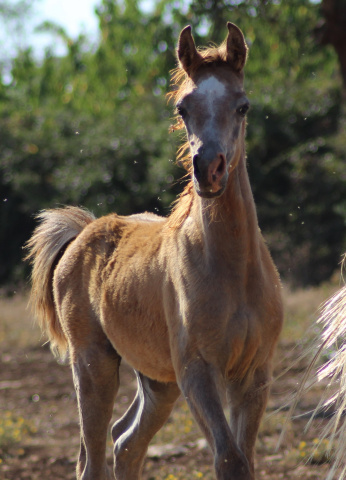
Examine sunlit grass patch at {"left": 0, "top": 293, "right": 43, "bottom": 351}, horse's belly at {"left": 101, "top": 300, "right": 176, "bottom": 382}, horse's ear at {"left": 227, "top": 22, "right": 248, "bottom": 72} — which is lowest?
sunlit grass patch at {"left": 0, "top": 293, "right": 43, "bottom": 351}

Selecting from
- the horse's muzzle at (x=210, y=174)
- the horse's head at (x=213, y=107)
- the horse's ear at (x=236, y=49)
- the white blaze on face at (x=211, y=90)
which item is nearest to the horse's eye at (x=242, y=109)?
the horse's head at (x=213, y=107)

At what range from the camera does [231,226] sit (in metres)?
3.46

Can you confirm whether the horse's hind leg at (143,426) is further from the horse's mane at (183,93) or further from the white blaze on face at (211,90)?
the white blaze on face at (211,90)

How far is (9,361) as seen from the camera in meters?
9.83

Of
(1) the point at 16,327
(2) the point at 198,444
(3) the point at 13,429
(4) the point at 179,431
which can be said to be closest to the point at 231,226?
(2) the point at 198,444

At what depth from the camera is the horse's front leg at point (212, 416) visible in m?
3.12

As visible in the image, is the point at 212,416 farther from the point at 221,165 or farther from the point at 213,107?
the point at 213,107

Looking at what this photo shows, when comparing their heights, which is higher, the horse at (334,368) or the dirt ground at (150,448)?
the horse at (334,368)

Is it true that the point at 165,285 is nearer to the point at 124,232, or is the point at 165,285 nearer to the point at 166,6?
the point at 124,232

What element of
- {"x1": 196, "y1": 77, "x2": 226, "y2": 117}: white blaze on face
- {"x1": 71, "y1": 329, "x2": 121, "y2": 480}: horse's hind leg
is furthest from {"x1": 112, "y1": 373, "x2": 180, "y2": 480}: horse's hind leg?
{"x1": 196, "y1": 77, "x2": 226, "y2": 117}: white blaze on face

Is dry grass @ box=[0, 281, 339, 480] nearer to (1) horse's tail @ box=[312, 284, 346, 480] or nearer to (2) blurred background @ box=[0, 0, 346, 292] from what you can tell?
(1) horse's tail @ box=[312, 284, 346, 480]

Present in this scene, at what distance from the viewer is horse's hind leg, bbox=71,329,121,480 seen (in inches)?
169

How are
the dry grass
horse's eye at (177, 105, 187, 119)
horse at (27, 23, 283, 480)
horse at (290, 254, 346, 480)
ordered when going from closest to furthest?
1. horse at (290, 254, 346, 480)
2. horse at (27, 23, 283, 480)
3. horse's eye at (177, 105, 187, 119)
4. the dry grass

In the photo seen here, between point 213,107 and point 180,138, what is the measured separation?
7056 millimetres
